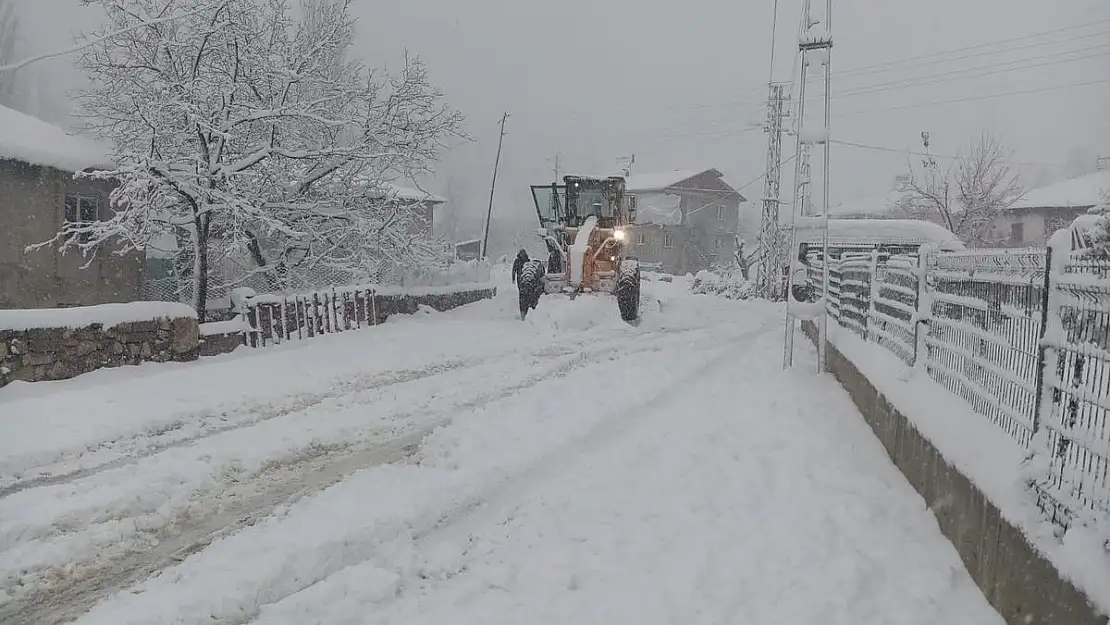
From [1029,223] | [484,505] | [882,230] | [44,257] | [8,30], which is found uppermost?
[8,30]

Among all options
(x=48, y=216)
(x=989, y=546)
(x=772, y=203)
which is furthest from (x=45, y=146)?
(x=772, y=203)

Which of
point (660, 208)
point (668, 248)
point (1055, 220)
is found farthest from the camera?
point (660, 208)

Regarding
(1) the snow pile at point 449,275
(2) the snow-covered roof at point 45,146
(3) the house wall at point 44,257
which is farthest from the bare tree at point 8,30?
(1) the snow pile at point 449,275

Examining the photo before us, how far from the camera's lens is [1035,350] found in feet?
12.3

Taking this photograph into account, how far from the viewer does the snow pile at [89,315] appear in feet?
28.1

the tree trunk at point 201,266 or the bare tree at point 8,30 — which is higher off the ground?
the bare tree at point 8,30

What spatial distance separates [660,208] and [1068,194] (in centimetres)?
2708

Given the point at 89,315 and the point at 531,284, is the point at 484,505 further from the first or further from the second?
the point at 531,284

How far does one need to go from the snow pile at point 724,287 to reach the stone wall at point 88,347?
79.8ft

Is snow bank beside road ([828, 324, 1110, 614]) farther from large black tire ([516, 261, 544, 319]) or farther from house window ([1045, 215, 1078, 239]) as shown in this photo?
house window ([1045, 215, 1078, 239])

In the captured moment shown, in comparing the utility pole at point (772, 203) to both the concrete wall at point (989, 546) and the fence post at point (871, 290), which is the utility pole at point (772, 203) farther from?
the concrete wall at point (989, 546)

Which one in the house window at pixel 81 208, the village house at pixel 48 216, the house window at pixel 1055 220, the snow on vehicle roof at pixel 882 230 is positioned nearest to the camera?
the village house at pixel 48 216

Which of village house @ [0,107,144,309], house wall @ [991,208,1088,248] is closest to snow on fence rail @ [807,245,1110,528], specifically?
village house @ [0,107,144,309]

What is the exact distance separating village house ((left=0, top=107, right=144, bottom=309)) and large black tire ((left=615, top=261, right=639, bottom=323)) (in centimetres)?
1140
